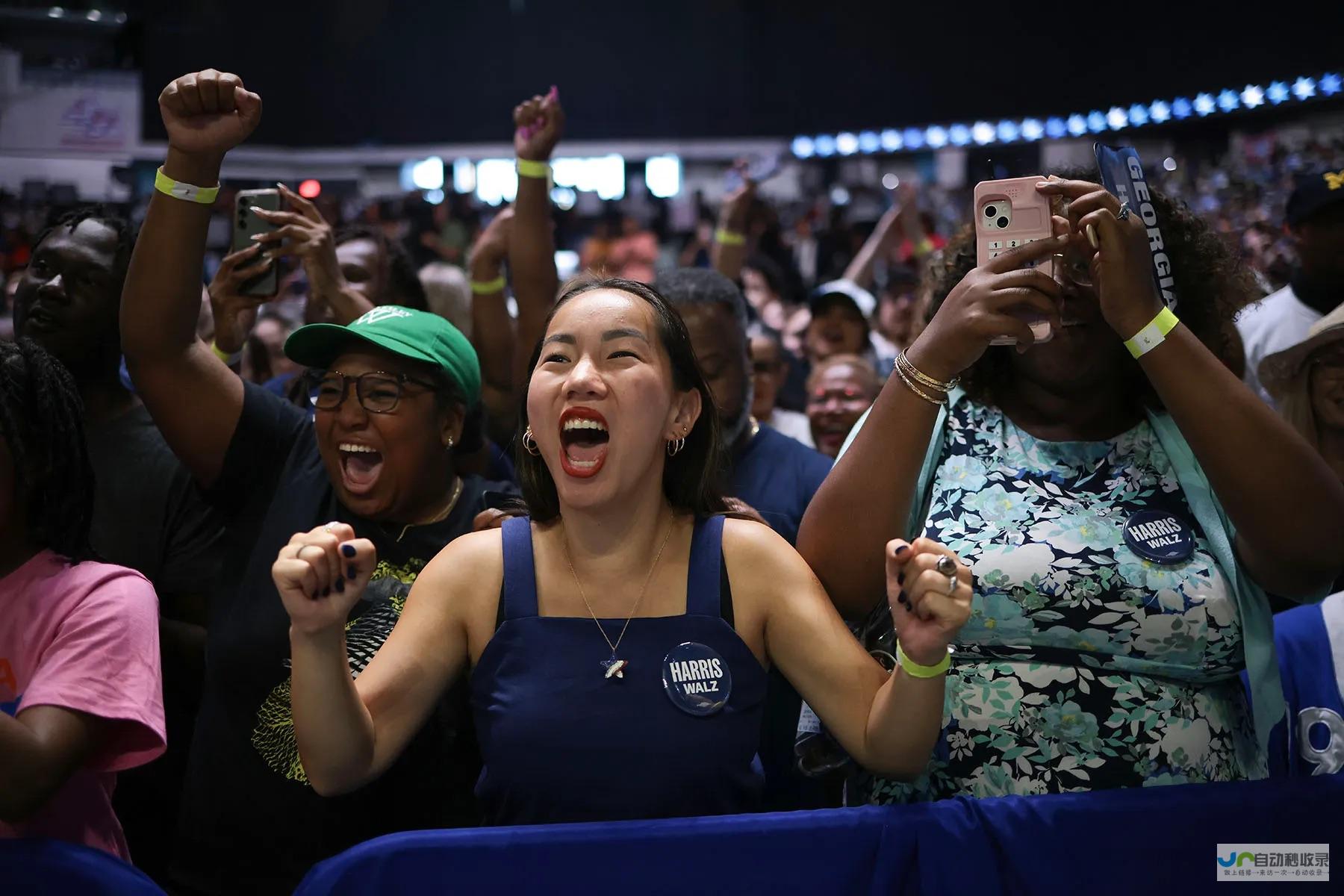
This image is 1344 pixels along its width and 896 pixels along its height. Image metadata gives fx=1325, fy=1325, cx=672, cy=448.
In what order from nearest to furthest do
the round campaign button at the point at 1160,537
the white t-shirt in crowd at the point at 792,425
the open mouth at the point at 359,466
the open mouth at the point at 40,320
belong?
the round campaign button at the point at 1160,537 < the open mouth at the point at 359,466 < the open mouth at the point at 40,320 < the white t-shirt in crowd at the point at 792,425

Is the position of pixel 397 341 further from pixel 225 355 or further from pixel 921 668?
pixel 921 668

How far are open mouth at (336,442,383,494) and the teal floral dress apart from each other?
37.0 inches

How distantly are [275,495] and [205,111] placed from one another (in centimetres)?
65

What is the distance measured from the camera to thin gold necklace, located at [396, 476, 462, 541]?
7.51 ft

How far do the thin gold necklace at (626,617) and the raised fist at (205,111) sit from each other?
2.95ft

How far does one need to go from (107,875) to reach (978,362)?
141cm

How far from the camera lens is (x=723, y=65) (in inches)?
790

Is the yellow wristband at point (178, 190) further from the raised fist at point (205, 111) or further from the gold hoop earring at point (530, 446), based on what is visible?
the gold hoop earring at point (530, 446)

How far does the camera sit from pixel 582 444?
177 cm

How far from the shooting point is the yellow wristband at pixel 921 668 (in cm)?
161

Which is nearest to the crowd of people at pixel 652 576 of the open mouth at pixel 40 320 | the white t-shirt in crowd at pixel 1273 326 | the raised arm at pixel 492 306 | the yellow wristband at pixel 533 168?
the open mouth at pixel 40 320

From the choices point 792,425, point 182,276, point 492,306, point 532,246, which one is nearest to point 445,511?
point 182,276

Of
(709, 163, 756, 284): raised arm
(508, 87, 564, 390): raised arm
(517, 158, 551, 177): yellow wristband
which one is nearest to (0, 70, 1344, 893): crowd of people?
(508, 87, 564, 390): raised arm

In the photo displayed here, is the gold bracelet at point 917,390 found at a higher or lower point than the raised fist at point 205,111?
lower
